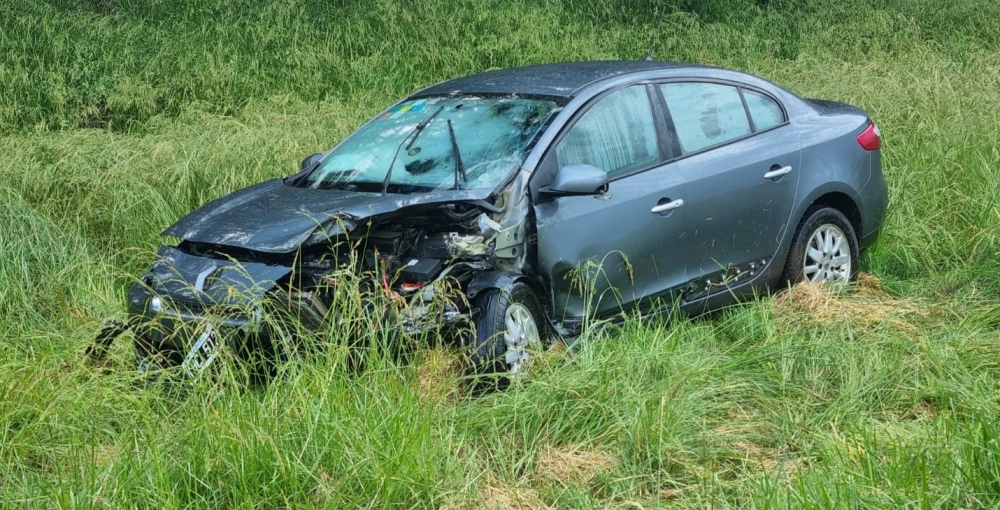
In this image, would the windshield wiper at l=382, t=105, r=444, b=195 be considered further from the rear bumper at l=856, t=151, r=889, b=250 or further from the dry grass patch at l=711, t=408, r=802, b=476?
A: the rear bumper at l=856, t=151, r=889, b=250

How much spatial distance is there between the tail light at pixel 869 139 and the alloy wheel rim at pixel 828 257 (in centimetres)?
54

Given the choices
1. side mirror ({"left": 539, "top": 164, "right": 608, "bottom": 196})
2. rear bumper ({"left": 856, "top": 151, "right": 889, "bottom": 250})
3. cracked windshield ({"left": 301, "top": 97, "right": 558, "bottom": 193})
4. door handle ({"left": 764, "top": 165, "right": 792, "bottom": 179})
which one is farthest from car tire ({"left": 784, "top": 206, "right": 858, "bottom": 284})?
cracked windshield ({"left": 301, "top": 97, "right": 558, "bottom": 193})

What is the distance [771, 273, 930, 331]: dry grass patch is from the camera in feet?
17.9

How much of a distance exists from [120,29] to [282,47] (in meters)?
1.95

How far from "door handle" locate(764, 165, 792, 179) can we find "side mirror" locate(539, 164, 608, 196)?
1270mm

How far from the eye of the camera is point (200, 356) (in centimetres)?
424

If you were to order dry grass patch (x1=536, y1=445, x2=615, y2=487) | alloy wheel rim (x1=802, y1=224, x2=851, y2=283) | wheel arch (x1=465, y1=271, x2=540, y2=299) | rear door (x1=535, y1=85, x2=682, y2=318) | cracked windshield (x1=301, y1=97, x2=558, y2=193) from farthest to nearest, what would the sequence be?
alloy wheel rim (x1=802, y1=224, x2=851, y2=283)
cracked windshield (x1=301, y1=97, x2=558, y2=193)
rear door (x1=535, y1=85, x2=682, y2=318)
wheel arch (x1=465, y1=271, x2=540, y2=299)
dry grass patch (x1=536, y1=445, x2=615, y2=487)

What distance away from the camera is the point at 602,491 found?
3.79m

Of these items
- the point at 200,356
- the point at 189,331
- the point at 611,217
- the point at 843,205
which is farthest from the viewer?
the point at 843,205

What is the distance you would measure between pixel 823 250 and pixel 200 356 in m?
3.61

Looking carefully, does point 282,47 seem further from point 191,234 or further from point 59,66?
point 191,234

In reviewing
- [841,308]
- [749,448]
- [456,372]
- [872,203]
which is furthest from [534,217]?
[872,203]

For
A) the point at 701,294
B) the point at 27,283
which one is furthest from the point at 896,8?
the point at 27,283

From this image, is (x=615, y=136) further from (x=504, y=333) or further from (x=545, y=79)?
(x=504, y=333)
